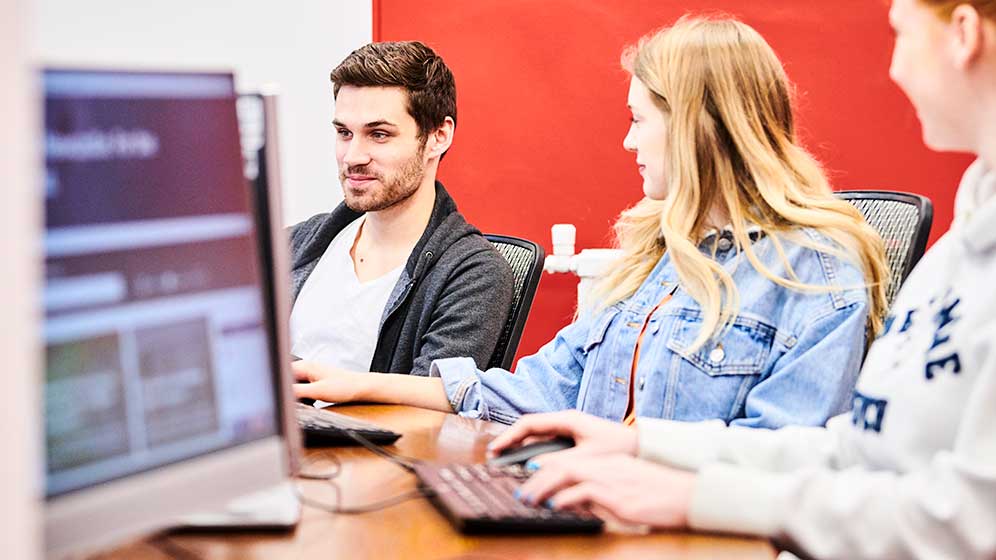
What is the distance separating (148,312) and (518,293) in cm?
140

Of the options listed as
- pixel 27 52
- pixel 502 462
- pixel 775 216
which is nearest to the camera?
pixel 27 52

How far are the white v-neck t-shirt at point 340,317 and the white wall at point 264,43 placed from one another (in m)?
0.52

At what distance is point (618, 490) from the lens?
3.15 ft

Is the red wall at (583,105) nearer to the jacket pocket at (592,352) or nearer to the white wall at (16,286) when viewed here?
the jacket pocket at (592,352)

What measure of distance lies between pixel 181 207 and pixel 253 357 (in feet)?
0.44

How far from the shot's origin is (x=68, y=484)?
0.65m

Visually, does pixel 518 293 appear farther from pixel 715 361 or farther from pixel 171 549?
pixel 171 549

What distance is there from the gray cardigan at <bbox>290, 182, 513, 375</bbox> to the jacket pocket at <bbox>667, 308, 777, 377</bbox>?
0.58m

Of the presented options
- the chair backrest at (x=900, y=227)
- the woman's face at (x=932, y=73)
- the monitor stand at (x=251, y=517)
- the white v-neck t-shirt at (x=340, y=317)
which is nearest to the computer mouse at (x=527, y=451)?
the monitor stand at (x=251, y=517)

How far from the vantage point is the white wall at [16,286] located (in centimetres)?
45

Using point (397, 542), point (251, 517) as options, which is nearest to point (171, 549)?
point (251, 517)

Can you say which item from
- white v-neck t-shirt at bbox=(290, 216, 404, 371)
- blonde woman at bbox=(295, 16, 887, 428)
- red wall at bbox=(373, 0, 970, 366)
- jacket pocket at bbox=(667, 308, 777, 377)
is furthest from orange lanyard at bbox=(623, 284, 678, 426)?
red wall at bbox=(373, 0, 970, 366)

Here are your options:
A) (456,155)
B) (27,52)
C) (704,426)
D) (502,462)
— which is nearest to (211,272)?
(27,52)

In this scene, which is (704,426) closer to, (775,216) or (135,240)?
(775,216)
